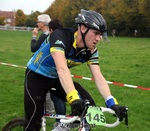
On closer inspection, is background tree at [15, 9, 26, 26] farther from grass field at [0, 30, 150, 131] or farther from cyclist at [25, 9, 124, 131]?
cyclist at [25, 9, 124, 131]

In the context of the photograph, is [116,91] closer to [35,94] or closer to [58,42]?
[35,94]

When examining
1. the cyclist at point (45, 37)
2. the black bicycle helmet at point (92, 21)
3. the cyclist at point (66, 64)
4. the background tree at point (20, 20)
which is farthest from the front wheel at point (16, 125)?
the background tree at point (20, 20)

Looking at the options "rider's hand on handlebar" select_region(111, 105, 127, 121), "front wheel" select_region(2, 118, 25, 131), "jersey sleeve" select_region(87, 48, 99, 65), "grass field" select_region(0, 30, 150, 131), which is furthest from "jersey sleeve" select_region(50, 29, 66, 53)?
"grass field" select_region(0, 30, 150, 131)

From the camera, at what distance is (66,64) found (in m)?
3.20

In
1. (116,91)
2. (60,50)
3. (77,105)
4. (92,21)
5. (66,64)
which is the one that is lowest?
(116,91)

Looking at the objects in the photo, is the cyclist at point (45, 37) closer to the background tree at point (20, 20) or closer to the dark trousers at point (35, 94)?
the dark trousers at point (35, 94)

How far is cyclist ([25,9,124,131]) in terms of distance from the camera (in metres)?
3.10

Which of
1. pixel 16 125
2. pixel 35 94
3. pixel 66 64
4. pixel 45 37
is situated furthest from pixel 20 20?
pixel 66 64

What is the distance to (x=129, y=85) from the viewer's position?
31.0ft

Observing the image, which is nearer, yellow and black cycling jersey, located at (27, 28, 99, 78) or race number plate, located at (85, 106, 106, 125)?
race number plate, located at (85, 106, 106, 125)

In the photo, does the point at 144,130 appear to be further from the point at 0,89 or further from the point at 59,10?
the point at 59,10

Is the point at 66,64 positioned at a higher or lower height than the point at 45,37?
lower

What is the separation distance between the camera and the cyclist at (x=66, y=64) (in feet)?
10.2

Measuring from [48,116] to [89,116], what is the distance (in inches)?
48.8
